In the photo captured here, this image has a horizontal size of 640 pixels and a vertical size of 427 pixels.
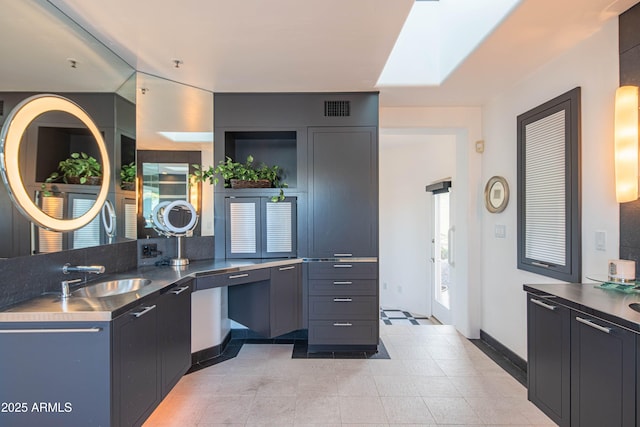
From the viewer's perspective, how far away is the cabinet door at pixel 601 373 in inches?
50.4

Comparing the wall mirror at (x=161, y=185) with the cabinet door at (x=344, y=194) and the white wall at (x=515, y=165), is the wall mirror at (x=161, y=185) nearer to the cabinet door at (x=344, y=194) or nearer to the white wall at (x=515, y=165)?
the cabinet door at (x=344, y=194)

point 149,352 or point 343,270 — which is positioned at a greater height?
point 343,270

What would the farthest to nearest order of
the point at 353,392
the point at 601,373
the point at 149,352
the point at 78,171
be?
the point at 353,392 → the point at 78,171 → the point at 149,352 → the point at 601,373

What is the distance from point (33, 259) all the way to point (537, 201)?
341 cm

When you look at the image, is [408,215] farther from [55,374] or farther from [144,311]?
[55,374]

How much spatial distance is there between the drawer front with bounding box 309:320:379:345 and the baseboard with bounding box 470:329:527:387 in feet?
3.64

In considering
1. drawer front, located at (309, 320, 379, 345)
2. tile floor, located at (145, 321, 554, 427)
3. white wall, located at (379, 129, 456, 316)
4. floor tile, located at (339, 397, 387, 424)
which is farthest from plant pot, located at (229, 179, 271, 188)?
white wall, located at (379, 129, 456, 316)

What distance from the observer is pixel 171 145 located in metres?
2.95

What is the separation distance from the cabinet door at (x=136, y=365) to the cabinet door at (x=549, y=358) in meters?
2.14

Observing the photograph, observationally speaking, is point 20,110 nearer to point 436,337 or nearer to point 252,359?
point 252,359

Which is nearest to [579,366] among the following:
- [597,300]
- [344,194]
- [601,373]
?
[601,373]

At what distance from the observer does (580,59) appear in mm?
2240

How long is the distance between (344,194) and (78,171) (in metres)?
2.07

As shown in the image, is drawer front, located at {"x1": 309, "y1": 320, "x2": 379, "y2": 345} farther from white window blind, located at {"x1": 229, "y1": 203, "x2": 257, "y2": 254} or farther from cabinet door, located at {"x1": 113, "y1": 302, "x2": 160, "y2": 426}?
cabinet door, located at {"x1": 113, "y1": 302, "x2": 160, "y2": 426}
